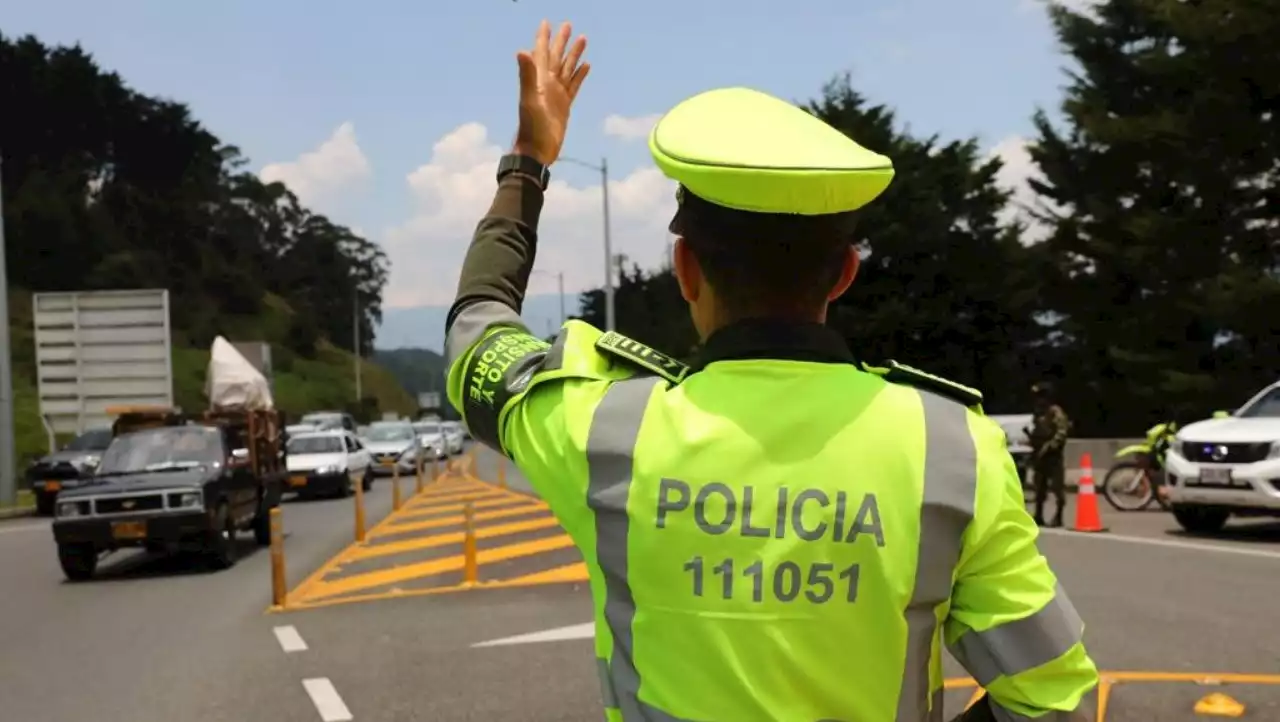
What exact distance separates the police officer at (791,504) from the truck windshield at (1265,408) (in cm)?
1495

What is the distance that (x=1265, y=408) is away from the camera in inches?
612

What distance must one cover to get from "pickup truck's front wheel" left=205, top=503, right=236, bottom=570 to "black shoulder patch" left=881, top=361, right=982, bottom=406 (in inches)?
552

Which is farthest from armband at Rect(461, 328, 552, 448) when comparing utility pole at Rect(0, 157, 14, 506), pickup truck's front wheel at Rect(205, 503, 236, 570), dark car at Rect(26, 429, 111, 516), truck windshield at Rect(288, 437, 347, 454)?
truck windshield at Rect(288, 437, 347, 454)

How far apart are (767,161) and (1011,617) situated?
24.7 inches

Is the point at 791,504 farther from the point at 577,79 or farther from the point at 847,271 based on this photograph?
the point at 577,79

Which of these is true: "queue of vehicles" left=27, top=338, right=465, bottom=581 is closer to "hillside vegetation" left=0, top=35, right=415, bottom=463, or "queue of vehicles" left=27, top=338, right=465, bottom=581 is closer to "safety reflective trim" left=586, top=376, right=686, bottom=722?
"safety reflective trim" left=586, top=376, right=686, bottom=722

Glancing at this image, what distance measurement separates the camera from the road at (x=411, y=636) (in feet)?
24.4

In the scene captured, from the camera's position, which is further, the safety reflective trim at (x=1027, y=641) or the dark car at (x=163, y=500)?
the dark car at (x=163, y=500)

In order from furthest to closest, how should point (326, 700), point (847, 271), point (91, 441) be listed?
point (91, 441) < point (326, 700) < point (847, 271)

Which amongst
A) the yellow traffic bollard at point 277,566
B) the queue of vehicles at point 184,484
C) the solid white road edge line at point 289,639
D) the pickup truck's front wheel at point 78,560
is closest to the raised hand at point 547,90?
the solid white road edge line at point 289,639

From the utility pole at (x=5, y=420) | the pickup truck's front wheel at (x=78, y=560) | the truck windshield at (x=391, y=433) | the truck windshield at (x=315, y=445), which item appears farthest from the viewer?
the truck windshield at (x=391, y=433)

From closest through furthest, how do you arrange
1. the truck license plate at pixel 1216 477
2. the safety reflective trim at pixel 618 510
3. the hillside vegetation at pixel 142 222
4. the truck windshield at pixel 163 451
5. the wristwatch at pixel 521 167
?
the safety reflective trim at pixel 618 510
the wristwatch at pixel 521 167
the truck license plate at pixel 1216 477
the truck windshield at pixel 163 451
the hillside vegetation at pixel 142 222

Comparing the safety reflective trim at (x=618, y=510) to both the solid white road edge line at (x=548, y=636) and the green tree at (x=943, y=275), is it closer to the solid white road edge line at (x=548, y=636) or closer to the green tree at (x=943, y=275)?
the solid white road edge line at (x=548, y=636)

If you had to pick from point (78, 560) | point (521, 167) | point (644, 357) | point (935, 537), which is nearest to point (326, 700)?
point (521, 167)
